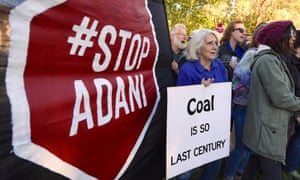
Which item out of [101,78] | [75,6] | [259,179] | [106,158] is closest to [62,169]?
[106,158]

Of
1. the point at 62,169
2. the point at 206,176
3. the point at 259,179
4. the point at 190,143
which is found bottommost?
the point at 259,179

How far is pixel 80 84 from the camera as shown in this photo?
181cm

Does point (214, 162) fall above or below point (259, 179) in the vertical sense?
above

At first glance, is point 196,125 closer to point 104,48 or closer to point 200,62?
point 200,62

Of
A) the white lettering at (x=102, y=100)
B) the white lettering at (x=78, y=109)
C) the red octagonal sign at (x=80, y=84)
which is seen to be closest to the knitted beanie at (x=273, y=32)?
the red octagonal sign at (x=80, y=84)

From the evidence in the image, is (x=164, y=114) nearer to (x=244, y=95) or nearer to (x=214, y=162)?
(x=214, y=162)

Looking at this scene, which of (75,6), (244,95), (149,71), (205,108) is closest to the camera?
(75,6)

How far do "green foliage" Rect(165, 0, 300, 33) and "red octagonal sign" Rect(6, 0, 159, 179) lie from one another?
301 inches

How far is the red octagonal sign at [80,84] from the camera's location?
151cm

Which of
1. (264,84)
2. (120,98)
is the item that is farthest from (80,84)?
(264,84)

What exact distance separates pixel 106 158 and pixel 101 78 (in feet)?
1.57

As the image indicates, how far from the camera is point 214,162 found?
116 inches

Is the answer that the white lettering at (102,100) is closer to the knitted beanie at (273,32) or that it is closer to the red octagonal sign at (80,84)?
the red octagonal sign at (80,84)

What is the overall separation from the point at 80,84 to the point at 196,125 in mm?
1079
